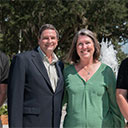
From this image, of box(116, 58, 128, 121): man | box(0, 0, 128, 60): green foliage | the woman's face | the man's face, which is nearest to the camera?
box(116, 58, 128, 121): man

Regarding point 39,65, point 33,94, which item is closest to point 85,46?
point 39,65

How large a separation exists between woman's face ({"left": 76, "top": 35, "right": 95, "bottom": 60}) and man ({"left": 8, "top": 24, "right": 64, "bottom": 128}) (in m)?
0.44

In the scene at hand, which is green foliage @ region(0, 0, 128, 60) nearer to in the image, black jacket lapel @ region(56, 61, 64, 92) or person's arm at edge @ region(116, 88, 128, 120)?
black jacket lapel @ region(56, 61, 64, 92)

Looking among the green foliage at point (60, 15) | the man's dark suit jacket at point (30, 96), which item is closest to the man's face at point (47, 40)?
the man's dark suit jacket at point (30, 96)

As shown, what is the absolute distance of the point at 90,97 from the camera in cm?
305

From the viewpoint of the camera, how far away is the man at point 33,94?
9.67ft

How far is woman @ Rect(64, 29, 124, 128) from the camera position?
3.04m

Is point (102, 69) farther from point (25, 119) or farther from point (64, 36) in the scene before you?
point (64, 36)

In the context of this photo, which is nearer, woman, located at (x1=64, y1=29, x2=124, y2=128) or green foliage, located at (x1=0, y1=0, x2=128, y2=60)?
woman, located at (x1=64, y1=29, x2=124, y2=128)

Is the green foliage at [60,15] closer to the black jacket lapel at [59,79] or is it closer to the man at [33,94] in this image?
the black jacket lapel at [59,79]

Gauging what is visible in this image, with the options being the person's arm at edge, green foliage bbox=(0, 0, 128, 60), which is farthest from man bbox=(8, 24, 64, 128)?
green foliage bbox=(0, 0, 128, 60)

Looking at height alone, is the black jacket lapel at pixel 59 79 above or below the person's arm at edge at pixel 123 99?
above

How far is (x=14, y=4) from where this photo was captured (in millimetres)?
18484

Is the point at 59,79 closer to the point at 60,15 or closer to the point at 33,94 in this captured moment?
the point at 33,94
